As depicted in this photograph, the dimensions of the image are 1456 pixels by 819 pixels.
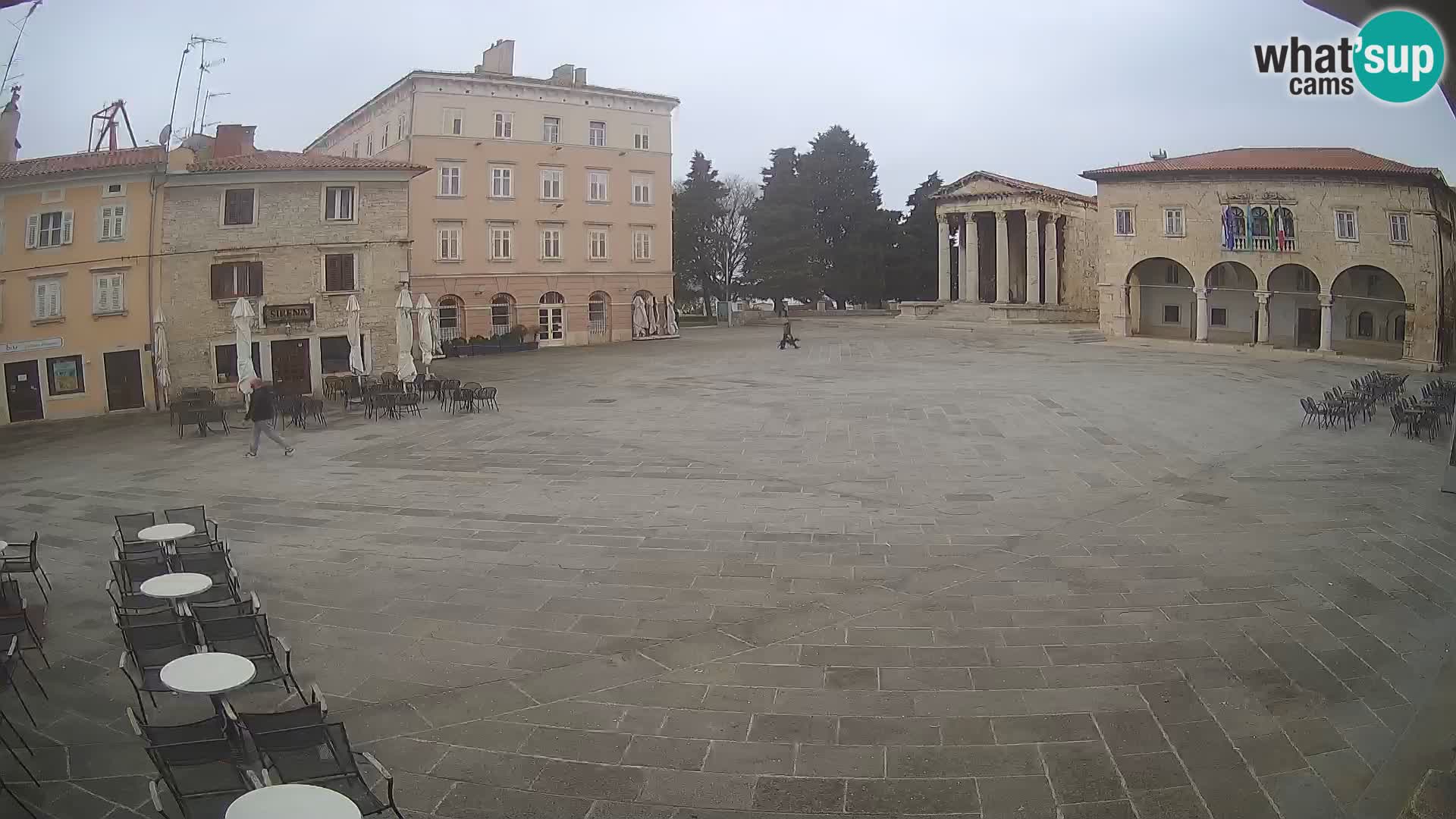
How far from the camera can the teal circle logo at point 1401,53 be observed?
5566mm

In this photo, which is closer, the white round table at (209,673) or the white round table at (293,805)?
the white round table at (293,805)

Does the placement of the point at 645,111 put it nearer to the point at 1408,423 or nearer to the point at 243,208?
the point at 243,208

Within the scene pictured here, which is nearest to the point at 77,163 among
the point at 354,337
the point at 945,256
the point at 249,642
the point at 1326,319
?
the point at 249,642

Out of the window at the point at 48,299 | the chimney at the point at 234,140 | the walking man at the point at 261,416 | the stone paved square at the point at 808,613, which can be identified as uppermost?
the chimney at the point at 234,140

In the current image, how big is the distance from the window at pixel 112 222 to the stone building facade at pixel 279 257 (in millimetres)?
2942

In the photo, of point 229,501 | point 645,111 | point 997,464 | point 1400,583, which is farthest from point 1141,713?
point 645,111

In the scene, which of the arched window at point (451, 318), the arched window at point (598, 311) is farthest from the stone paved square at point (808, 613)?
the arched window at point (598, 311)

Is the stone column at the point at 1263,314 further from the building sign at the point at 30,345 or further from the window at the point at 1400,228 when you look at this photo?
the building sign at the point at 30,345

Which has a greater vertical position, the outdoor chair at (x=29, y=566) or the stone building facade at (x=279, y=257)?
the stone building facade at (x=279, y=257)

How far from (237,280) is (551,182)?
21016mm

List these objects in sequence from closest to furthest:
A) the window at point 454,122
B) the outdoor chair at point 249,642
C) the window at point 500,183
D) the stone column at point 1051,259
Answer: the outdoor chair at point 249,642
the window at point 454,122
the window at point 500,183
the stone column at point 1051,259

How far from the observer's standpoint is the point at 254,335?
75.9 feet

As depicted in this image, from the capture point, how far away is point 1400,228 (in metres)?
29.6

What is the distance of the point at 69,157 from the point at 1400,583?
16.2m
